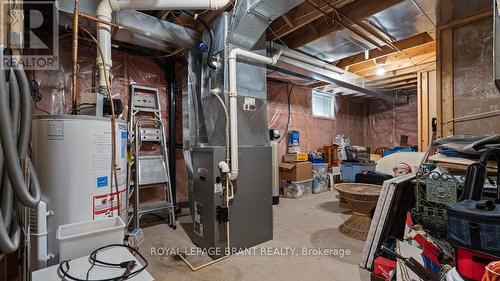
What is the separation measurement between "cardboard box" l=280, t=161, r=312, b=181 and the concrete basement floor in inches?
41.8

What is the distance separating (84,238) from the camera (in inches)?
49.1

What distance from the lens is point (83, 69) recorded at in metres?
2.79

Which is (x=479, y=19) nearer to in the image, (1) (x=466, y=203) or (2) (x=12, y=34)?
(1) (x=466, y=203)

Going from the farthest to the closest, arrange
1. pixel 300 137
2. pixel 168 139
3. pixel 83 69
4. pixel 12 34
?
pixel 300 137
pixel 168 139
pixel 83 69
pixel 12 34

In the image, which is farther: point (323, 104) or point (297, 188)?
point (323, 104)

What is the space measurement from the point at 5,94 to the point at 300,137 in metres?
4.89

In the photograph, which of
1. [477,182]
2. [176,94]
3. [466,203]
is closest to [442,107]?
[477,182]

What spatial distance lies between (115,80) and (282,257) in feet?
9.54

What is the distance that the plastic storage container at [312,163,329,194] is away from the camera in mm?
4688

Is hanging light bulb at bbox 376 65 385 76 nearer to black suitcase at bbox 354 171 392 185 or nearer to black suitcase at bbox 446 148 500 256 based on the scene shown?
black suitcase at bbox 354 171 392 185

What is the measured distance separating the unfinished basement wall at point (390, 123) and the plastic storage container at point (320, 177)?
10.1ft

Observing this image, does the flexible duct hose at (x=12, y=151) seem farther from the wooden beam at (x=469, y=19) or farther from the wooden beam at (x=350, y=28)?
the wooden beam at (x=469, y=19)

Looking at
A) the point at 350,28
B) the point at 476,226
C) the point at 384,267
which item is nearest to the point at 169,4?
the point at 350,28

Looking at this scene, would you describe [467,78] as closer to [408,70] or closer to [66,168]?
[408,70]
